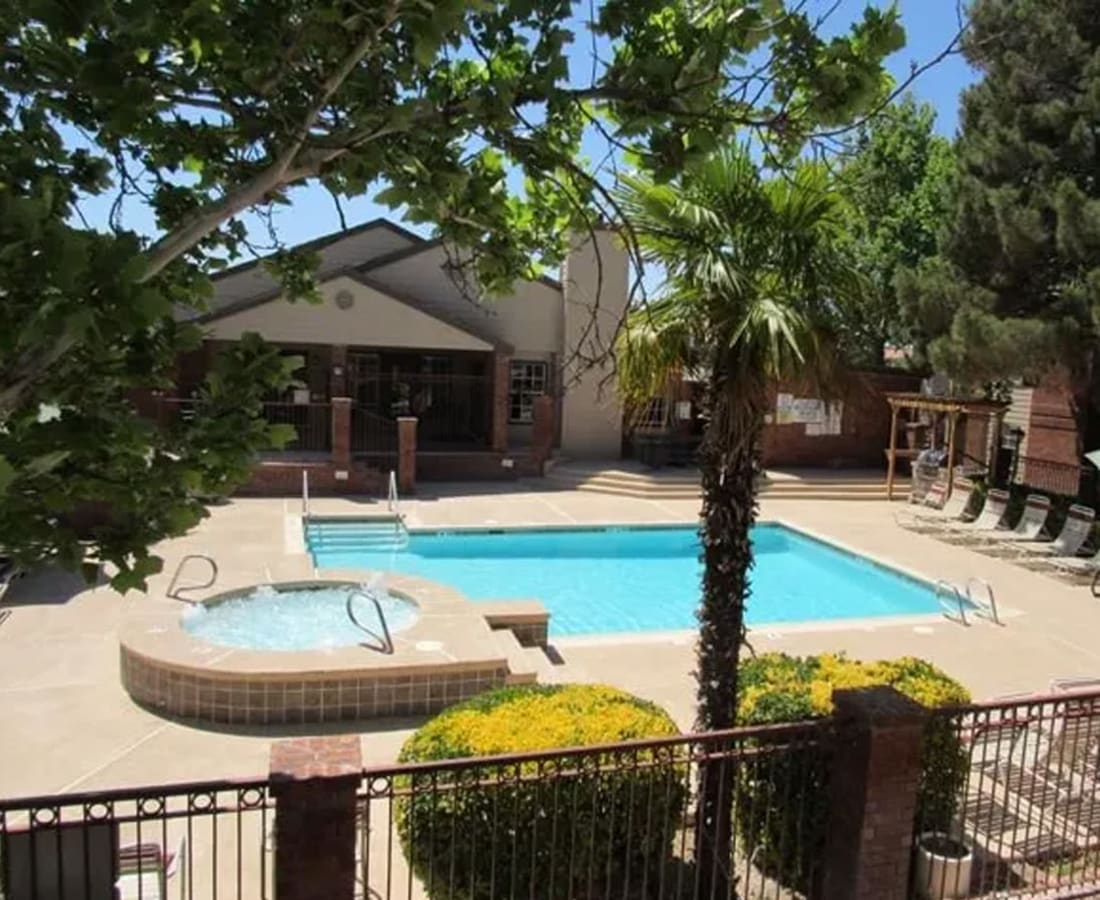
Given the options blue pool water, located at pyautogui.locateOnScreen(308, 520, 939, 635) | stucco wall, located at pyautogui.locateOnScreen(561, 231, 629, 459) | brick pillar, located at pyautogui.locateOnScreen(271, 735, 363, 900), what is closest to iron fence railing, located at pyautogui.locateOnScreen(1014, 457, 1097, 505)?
blue pool water, located at pyautogui.locateOnScreen(308, 520, 939, 635)

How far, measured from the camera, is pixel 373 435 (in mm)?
23875

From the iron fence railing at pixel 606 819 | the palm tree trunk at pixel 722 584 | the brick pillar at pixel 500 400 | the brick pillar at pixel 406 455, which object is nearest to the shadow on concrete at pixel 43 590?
the iron fence railing at pixel 606 819

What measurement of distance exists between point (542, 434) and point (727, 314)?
18.7 metres

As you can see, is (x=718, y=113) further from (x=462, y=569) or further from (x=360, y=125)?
(x=462, y=569)

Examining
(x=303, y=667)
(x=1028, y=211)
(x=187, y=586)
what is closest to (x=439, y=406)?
(x=187, y=586)

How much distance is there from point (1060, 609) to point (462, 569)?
9946 mm

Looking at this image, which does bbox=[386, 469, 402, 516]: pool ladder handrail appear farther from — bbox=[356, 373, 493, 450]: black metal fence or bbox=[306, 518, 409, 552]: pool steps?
bbox=[356, 373, 493, 450]: black metal fence

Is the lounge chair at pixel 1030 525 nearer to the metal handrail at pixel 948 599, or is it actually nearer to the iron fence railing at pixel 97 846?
the metal handrail at pixel 948 599

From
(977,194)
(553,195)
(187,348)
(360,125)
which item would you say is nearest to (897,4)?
(553,195)

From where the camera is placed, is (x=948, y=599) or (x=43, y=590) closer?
(x=43, y=590)

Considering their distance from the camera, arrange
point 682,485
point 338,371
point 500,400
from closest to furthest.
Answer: point 338,371 → point 682,485 → point 500,400

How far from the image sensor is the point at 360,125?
3.67 meters

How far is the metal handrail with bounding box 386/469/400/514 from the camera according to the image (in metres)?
19.3

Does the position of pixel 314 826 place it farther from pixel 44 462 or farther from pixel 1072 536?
pixel 1072 536
